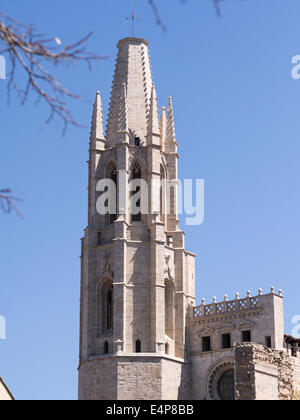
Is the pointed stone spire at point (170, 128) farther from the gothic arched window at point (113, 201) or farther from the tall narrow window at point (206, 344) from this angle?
the tall narrow window at point (206, 344)

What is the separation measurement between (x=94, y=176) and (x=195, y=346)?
12766 mm

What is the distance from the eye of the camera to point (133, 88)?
189ft

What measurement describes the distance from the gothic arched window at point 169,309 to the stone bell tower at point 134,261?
0.06m

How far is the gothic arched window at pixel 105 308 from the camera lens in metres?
52.7

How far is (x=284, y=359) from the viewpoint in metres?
41.9

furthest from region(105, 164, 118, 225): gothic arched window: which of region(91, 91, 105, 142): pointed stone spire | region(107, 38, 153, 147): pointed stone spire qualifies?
region(91, 91, 105, 142): pointed stone spire

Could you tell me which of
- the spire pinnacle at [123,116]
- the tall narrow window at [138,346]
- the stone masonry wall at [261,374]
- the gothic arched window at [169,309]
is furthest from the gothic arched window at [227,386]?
the spire pinnacle at [123,116]

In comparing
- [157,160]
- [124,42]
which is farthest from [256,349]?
[124,42]

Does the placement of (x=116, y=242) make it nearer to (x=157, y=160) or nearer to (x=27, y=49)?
(x=157, y=160)

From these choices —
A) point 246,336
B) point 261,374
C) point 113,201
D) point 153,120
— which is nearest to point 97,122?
point 153,120

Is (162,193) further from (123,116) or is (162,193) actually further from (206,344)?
(206,344)

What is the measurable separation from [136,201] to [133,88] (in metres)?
8.24

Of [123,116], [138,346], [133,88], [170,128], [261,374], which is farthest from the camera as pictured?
[170,128]

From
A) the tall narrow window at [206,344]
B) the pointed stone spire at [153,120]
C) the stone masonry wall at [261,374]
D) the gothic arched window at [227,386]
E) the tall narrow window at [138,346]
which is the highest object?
the pointed stone spire at [153,120]
